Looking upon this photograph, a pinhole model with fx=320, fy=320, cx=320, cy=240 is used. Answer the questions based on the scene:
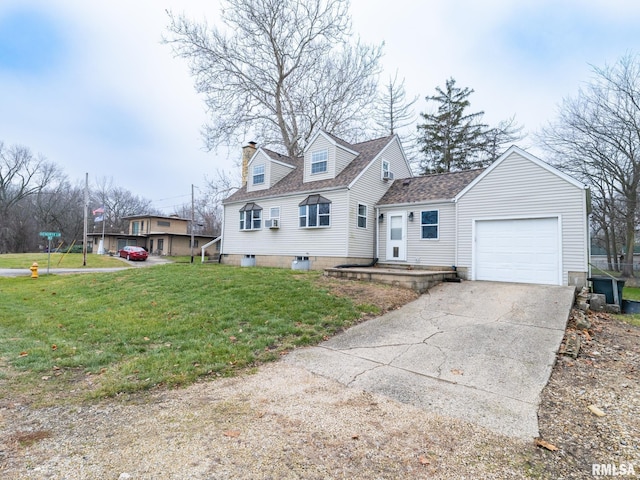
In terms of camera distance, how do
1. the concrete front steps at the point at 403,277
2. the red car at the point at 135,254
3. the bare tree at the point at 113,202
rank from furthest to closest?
the bare tree at the point at 113,202 < the red car at the point at 135,254 < the concrete front steps at the point at 403,277

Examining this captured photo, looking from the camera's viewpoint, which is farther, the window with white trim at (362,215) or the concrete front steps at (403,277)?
the window with white trim at (362,215)

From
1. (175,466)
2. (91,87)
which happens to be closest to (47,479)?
(175,466)

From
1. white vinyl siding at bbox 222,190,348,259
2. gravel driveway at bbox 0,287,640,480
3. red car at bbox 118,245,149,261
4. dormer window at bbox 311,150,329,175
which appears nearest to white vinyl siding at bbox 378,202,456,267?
white vinyl siding at bbox 222,190,348,259

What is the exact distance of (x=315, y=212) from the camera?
1392 cm

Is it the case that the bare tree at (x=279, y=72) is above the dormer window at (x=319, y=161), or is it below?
above

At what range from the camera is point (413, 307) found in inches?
294

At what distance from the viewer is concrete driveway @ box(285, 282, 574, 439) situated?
322 centimetres

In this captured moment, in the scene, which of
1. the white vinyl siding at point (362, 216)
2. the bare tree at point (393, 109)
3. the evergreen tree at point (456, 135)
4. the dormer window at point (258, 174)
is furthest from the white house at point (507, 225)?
the evergreen tree at point (456, 135)

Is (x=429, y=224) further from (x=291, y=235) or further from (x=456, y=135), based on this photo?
(x=456, y=135)

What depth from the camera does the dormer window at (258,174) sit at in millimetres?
16969

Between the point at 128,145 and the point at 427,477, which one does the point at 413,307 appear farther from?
the point at 128,145

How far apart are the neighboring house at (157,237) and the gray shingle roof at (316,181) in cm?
2062

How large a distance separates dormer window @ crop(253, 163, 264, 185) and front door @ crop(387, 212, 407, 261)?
7.31 m

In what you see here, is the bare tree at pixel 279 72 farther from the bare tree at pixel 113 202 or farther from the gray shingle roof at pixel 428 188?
the bare tree at pixel 113 202
